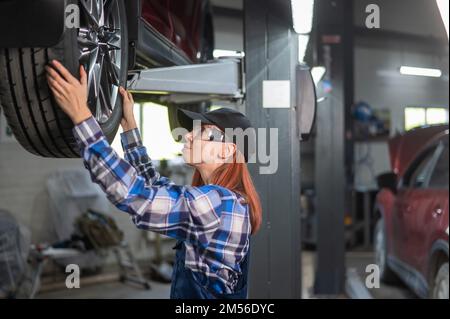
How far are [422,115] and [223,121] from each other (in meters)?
12.3

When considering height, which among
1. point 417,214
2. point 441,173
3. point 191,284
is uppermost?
point 441,173

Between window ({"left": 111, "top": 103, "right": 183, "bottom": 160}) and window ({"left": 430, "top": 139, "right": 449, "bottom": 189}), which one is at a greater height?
window ({"left": 111, "top": 103, "right": 183, "bottom": 160})

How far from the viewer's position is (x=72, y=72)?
65.0 inches

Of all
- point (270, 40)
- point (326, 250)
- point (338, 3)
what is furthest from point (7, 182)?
point (270, 40)

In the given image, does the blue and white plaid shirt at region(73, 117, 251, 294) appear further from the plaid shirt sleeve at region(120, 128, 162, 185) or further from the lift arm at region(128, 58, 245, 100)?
the lift arm at region(128, 58, 245, 100)

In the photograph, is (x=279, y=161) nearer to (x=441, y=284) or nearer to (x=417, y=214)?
(x=441, y=284)

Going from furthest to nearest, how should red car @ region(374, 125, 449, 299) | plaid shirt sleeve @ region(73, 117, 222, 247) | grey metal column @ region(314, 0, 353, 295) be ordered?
grey metal column @ region(314, 0, 353, 295), red car @ region(374, 125, 449, 299), plaid shirt sleeve @ region(73, 117, 222, 247)

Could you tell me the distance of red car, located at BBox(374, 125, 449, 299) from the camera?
13.6 ft

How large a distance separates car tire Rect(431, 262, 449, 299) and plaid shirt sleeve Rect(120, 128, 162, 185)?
2.72 m

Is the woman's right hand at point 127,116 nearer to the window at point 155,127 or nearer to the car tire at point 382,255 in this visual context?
the window at point 155,127

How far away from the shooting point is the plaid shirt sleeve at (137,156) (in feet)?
6.20

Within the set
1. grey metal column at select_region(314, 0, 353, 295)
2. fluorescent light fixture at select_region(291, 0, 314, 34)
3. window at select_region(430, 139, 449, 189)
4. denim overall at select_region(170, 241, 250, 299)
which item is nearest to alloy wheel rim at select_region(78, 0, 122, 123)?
denim overall at select_region(170, 241, 250, 299)

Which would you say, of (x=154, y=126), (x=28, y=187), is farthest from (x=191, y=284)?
(x=28, y=187)

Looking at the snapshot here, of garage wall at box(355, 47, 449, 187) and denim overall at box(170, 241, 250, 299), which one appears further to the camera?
garage wall at box(355, 47, 449, 187)
